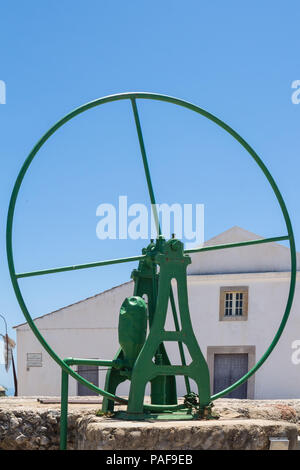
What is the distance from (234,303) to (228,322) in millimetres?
A: 606

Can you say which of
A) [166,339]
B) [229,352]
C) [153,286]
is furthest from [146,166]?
[229,352]

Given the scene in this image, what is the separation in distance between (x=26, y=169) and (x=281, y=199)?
114 inches

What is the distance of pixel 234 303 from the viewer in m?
21.2

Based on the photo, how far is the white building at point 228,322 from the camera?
20.5m

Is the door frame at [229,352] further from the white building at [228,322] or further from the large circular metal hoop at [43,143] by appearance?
the large circular metal hoop at [43,143]

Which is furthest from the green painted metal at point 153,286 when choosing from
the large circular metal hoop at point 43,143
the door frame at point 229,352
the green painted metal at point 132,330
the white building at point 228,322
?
the door frame at point 229,352

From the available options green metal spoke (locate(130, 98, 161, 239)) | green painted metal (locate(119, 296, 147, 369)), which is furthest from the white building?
green painted metal (locate(119, 296, 147, 369))

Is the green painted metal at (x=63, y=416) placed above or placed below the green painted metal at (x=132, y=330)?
below

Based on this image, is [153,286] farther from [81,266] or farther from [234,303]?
[234,303]

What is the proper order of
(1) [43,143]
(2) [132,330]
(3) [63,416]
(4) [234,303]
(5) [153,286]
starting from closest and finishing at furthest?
(1) [43,143] < (3) [63,416] < (2) [132,330] < (5) [153,286] < (4) [234,303]

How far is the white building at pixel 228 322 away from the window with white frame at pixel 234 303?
1.2 inches

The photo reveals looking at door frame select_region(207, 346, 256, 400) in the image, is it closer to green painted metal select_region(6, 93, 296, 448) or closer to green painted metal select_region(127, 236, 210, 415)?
green painted metal select_region(6, 93, 296, 448)
